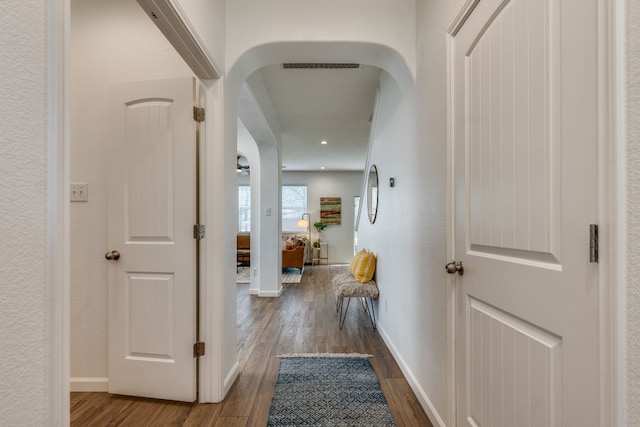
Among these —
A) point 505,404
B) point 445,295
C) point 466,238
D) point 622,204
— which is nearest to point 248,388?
point 445,295

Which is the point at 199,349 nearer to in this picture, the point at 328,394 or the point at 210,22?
the point at 328,394

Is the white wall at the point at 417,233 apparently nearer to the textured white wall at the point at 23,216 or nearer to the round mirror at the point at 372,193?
the round mirror at the point at 372,193

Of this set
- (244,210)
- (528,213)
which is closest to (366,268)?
(528,213)

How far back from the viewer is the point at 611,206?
0.67m

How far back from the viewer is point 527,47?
928 mm

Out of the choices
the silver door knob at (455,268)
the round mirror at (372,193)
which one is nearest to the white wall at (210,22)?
the silver door knob at (455,268)

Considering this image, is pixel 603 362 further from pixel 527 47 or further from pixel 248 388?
pixel 248 388

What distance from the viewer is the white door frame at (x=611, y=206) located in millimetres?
651

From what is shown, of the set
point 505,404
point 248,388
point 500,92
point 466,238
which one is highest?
point 500,92

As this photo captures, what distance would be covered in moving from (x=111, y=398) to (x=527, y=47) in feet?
9.12

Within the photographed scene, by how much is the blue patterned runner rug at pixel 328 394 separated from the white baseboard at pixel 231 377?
313 mm

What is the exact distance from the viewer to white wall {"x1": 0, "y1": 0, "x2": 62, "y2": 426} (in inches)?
22.9

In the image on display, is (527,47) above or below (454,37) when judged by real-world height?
below

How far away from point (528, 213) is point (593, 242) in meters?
0.22
